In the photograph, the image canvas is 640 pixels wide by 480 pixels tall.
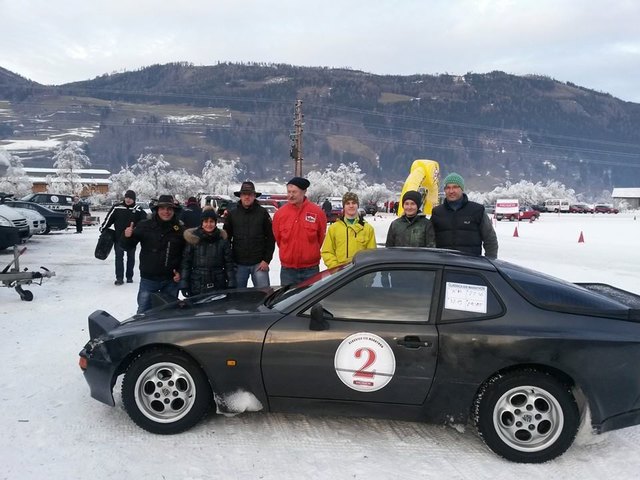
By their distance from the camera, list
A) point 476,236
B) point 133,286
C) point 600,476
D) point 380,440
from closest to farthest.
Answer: point 600,476 < point 380,440 < point 476,236 < point 133,286

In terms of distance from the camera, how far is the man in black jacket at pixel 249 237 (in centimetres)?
546

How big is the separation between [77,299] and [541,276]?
6.77 metres

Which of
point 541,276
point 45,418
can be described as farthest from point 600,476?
point 45,418

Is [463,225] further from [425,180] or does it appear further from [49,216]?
[49,216]

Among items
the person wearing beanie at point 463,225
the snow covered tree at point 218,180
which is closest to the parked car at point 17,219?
the person wearing beanie at point 463,225

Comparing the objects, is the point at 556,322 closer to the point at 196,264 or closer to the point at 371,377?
the point at 371,377

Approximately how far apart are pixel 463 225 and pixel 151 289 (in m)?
3.26

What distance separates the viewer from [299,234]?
17.3ft

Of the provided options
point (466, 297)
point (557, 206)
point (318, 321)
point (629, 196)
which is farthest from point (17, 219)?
point (629, 196)

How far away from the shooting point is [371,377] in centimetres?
326

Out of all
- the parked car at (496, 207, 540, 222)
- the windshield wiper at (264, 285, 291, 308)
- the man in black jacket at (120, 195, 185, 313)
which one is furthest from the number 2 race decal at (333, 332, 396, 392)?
the parked car at (496, 207, 540, 222)

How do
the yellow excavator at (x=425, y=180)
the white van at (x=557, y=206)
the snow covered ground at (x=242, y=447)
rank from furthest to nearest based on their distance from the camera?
the white van at (x=557, y=206) < the yellow excavator at (x=425, y=180) < the snow covered ground at (x=242, y=447)

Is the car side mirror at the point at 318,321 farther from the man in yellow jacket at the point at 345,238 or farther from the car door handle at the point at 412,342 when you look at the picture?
the man in yellow jacket at the point at 345,238

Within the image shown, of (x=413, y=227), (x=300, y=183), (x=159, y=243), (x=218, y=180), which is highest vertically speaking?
(x=218, y=180)
